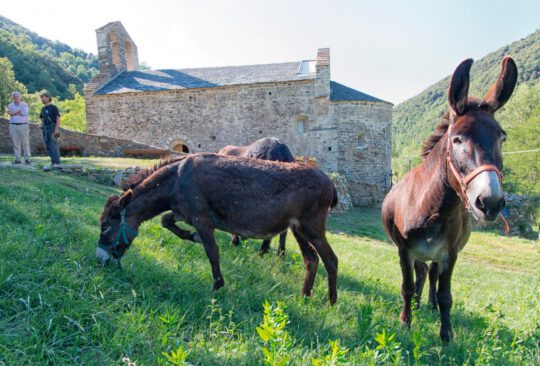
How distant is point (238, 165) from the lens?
3.69 m

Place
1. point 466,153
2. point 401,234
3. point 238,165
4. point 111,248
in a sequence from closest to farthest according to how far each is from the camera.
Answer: point 466,153, point 401,234, point 111,248, point 238,165

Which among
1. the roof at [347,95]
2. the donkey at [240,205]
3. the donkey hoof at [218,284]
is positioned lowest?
the donkey hoof at [218,284]

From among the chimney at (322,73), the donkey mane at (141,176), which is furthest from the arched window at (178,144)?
the donkey mane at (141,176)

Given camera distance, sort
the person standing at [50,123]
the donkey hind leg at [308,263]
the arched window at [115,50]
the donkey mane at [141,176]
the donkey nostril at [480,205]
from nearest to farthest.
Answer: the donkey nostril at [480,205]
the donkey hind leg at [308,263]
the donkey mane at [141,176]
the person standing at [50,123]
the arched window at [115,50]

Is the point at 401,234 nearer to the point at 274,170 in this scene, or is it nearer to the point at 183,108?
the point at 274,170

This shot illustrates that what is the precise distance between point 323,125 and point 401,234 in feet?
68.2

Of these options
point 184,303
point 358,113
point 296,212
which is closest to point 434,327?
point 296,212

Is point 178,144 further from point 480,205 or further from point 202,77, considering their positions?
point 480,205

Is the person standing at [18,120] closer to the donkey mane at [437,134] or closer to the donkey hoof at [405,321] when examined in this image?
the donkey mane at [437,134]

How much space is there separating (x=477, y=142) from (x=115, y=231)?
3.42 metres

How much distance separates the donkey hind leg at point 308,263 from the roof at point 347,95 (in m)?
21.4

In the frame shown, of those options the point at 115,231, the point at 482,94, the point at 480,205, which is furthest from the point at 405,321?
the point at 482,94

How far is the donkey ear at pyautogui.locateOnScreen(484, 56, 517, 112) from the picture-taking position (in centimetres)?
231

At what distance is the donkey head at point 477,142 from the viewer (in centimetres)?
197
